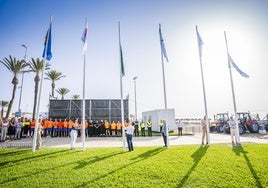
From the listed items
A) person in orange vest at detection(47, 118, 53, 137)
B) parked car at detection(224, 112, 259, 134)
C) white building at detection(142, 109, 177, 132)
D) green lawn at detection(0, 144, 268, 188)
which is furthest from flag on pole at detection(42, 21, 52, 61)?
parked car at detection(224, 112, 259, 134)

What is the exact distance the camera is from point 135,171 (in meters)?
7.75

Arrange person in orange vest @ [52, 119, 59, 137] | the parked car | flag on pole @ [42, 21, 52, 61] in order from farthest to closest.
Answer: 1. the parked car
2. person in orange vest @ [52, 119, 59, 137]
3. flag on pole @ [42, 21, 52, 61]

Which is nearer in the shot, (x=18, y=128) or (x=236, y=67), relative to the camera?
(x=236, y=67)

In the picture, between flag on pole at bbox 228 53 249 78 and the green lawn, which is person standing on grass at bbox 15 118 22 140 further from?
flag on pole at bbox 228 53 249 78

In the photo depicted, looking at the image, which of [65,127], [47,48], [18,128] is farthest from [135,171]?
[65,127]

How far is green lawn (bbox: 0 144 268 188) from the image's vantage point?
6.59m

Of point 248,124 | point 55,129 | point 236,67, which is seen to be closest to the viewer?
point 236,67

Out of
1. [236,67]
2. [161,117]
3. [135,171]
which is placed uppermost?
[236,67]

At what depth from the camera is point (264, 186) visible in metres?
6.35

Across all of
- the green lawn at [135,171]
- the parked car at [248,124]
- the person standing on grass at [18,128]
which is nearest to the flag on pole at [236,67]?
the green lawn at [135,171]

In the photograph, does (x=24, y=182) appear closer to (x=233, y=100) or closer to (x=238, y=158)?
(x=238, y=158)

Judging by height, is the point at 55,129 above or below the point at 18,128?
below

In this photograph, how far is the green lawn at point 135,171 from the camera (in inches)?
259

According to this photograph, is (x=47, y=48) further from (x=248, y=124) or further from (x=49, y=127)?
(x=248, y=124)
